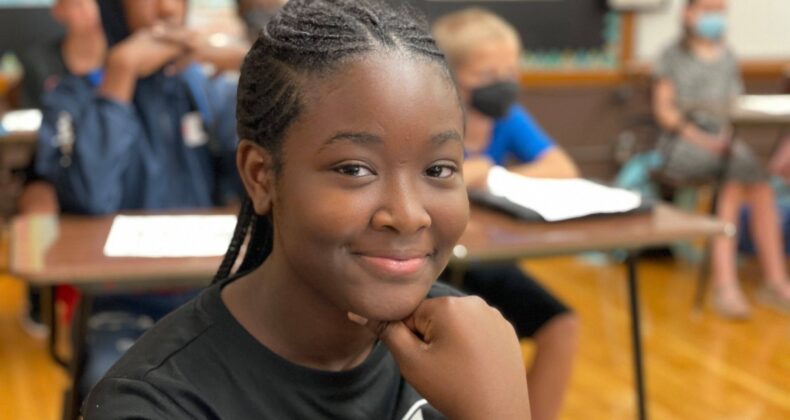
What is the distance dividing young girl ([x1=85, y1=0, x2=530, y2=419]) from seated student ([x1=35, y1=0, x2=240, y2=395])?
1146mm

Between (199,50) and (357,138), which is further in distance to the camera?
(199,50)

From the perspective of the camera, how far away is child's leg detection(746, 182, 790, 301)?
13.2ft

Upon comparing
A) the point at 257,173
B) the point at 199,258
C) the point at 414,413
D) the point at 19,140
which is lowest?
the point at 19,140

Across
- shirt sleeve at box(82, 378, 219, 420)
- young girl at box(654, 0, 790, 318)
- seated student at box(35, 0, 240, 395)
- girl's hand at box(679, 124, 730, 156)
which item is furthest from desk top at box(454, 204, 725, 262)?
girl's hand at box(679, 124, 730, 156)

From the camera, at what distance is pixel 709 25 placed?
427 cm

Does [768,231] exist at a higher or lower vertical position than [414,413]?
lower

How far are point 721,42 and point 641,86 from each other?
1163mm

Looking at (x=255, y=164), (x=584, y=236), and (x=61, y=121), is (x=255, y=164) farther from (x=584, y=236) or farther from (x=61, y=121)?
(x=61, y=121)

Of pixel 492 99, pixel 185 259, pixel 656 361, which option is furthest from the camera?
pixel 656 361

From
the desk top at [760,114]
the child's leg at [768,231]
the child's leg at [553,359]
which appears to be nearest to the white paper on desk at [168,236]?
the child's leg at [553,359]

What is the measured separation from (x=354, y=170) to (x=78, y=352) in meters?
1.16

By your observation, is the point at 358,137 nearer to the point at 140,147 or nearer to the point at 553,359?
the point at 140,147

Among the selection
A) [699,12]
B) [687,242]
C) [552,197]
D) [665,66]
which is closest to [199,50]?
[552,197]

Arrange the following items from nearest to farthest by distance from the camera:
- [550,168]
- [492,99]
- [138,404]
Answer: [138,404]
[492,99]
[550,168]
